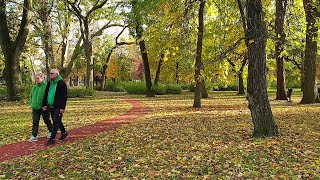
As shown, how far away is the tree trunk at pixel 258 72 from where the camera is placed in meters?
8.32

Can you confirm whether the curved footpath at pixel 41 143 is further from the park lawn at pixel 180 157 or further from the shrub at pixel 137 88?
the shrub at pixel 137 88

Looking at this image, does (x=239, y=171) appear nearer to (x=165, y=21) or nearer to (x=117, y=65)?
(x=165, y=21)

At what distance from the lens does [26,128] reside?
11195 millimetres

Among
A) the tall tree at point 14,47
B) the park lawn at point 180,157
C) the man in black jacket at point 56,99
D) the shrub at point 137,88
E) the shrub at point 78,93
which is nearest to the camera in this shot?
the park lawn at point 180,157

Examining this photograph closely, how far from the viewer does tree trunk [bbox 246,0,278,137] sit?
8.32 metres

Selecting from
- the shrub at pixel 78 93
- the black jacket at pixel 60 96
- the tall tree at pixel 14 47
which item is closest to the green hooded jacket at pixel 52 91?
the black jacket at pixel 60 96

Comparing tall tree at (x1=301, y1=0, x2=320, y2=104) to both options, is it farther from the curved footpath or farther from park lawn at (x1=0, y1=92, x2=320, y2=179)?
the curved footpath

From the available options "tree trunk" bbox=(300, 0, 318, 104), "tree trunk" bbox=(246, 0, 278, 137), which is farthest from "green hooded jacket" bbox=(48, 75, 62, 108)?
"tree trunk" bbox=(300, 0, 318, 104)

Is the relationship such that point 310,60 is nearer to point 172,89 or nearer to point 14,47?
point 14,47

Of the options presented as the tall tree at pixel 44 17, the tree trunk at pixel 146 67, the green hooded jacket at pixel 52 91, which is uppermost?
the tall tree at pixel 44 17

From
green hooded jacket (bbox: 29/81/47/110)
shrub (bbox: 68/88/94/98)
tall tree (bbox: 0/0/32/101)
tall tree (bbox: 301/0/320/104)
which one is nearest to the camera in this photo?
green hooded jacket (bbox: 29/81/47/110)

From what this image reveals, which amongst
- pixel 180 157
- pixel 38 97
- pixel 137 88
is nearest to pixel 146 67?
pixel 137 88

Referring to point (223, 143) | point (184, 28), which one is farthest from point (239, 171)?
point (184, 28)

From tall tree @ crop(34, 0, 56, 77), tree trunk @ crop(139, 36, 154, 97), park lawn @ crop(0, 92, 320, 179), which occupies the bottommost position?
park lawn @ crop(0, 92, 320, 179)
